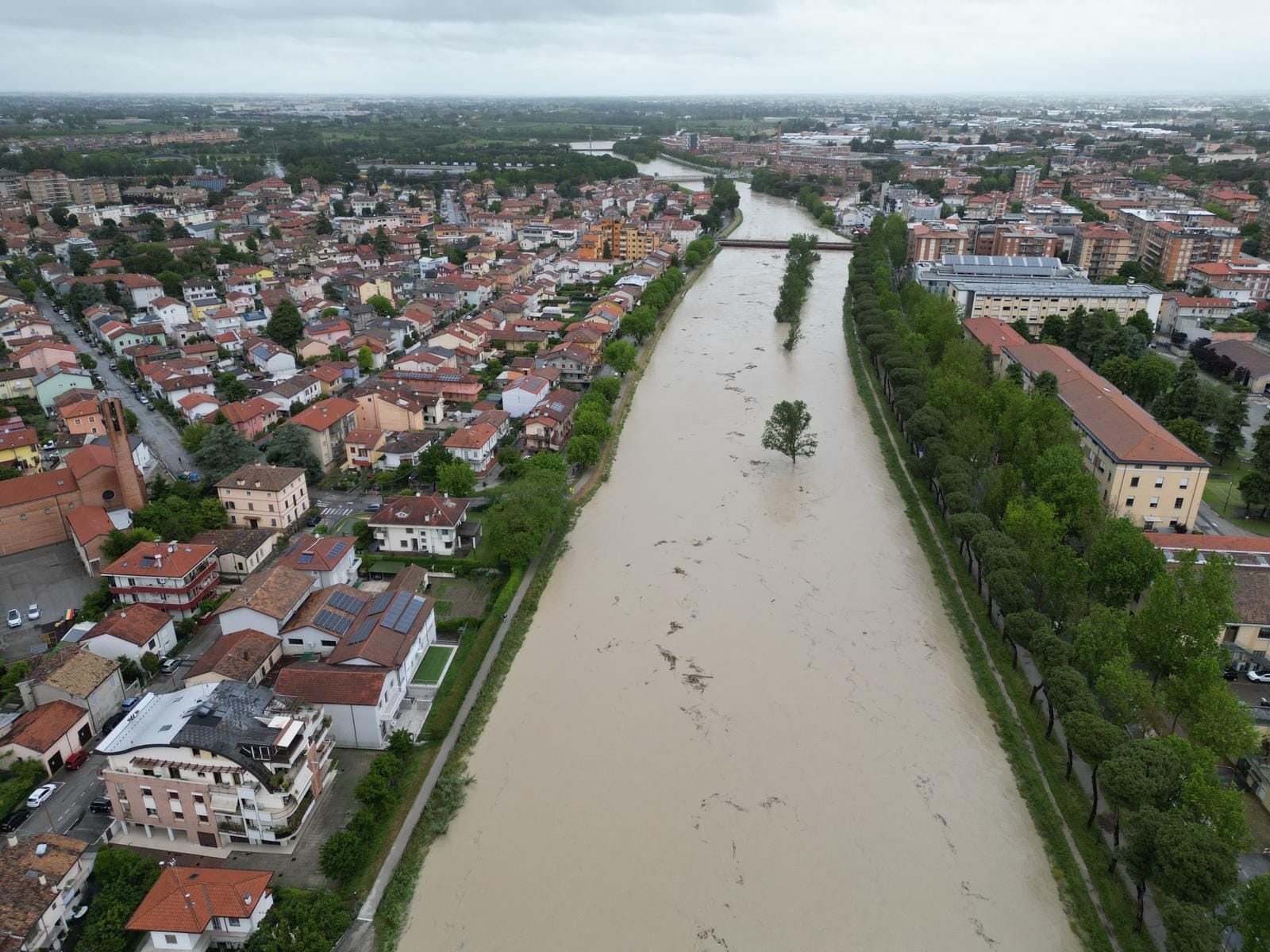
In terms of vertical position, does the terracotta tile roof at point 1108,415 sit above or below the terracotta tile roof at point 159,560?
above

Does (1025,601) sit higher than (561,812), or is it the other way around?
(1025,601)

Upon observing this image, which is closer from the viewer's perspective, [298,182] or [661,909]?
[661,909]

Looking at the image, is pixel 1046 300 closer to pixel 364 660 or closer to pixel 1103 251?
pixel 1103 251

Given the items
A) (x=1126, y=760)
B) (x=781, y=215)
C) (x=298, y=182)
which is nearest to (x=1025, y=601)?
(x=1126, y=760)

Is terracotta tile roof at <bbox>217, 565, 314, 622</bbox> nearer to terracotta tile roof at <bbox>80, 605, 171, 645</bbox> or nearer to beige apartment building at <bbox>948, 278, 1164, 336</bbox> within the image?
terracotta tile roof at <bbox>80, 605, 171, 645</bbox>

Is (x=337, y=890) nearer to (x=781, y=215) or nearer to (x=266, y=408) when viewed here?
(x=266, y=408)

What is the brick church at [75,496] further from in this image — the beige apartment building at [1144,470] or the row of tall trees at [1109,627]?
the beige apartment building at [1144,470]

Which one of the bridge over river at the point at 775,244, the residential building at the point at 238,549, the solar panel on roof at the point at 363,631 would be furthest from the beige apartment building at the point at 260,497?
the bridge over river at the point at 775,244
